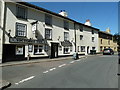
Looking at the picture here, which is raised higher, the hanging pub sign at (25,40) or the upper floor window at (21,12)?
the upper floor window at (21,12)

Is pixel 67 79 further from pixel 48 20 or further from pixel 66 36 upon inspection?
pixel 66 36

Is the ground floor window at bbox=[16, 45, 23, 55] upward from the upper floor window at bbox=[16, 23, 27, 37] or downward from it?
downward

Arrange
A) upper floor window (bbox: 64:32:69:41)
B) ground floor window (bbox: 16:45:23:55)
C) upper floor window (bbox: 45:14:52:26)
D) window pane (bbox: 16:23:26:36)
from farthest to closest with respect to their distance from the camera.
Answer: upper floor window (bbox: 64:32:69:41) < upper floor window (bbox: 45:14:52:26) < window pane (bbox: 16:23:26:36) < ground floor window (bbox: 16:45:23:55)

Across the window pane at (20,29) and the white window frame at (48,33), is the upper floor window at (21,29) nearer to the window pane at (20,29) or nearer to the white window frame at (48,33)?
the window pane at (20,29)

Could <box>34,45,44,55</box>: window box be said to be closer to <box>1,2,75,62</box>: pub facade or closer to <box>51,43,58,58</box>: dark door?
<box>1,2,75,62</box>: pub facade

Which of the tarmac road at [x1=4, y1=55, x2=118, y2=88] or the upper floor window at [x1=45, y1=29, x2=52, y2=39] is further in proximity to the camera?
the upper floor window at [x1=45, y1=29, x2=52, y2=39]

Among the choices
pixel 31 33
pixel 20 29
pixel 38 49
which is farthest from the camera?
pixel 38 49

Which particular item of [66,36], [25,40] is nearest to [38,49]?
[25,40]

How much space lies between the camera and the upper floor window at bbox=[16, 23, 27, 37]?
1615 cm

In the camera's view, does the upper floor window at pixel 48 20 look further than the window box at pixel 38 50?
Yes

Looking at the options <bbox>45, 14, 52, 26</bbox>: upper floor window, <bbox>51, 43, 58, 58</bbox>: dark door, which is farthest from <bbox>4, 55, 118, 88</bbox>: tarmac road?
<bbox>45, 14, 52, 26</bbox>: upper floor window

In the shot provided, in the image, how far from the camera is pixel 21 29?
1653 cm

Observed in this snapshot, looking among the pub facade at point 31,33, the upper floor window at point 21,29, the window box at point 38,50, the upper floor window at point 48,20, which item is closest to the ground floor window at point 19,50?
the pub facade at point 31,33

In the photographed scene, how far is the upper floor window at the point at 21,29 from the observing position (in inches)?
636
